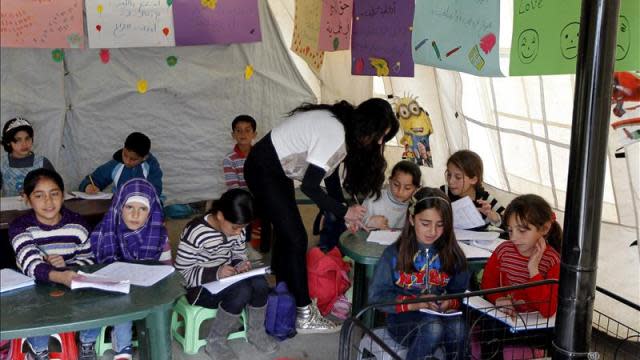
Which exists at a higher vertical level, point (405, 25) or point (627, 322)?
point (405, 25)

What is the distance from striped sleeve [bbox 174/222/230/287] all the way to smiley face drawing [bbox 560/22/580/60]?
1.95 meters

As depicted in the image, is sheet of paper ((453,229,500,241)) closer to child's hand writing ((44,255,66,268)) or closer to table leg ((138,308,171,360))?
table leg ((138,308,171,360))

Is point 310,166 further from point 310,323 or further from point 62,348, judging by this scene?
point 62,348

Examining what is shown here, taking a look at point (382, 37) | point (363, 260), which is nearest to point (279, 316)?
point (363, 260)

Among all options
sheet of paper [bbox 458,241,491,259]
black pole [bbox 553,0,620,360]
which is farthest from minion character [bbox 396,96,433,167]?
black pole [bbox 553,0,620,360]

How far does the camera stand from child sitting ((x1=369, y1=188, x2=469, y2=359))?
2.99 meters

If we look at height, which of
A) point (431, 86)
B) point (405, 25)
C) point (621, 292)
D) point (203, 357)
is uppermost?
point (405, 25)

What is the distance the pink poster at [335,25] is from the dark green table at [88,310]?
3191mm

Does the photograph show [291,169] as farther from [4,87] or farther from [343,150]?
[4,87]

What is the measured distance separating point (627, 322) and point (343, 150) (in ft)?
6.01

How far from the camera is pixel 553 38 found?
3193 mm

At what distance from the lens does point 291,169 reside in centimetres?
375

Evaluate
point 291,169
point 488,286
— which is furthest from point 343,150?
point 488,286

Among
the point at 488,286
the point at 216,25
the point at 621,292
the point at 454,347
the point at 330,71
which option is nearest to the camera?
the point at 454,347
